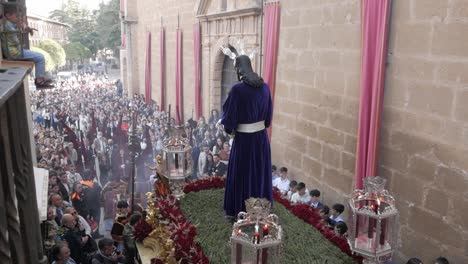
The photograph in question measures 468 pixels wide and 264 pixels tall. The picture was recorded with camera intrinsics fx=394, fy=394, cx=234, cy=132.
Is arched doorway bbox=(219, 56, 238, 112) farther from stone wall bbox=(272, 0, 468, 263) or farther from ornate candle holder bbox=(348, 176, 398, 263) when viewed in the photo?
ornate candle holder bbox=(348, 176, 398, 263)

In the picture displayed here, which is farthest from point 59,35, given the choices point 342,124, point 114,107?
point 342,124

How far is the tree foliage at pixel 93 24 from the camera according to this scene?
39.6 metres

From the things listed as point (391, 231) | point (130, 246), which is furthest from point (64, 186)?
point (391, 231)

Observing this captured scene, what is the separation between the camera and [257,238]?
293cm

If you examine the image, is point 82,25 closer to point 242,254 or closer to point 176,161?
point 176,161

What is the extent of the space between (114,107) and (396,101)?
1314 cm

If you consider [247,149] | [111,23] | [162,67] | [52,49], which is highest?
[111,23]

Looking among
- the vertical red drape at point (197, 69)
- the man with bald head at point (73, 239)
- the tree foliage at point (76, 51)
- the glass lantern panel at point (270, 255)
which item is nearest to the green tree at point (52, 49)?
the tree foliage at point (76, 51)

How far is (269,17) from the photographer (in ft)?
27.7

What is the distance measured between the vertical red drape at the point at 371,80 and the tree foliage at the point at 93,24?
3713cm

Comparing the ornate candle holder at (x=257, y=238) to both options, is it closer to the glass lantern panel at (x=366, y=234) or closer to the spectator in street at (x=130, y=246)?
the glass lantern panel at (x=366, y=234)

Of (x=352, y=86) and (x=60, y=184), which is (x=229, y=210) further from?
(x=60, y=184)

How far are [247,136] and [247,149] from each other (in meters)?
0.14

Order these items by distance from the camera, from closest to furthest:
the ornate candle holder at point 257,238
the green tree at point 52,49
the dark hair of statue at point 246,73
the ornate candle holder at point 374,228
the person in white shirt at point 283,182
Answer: the ornate candle holder at point 257,238
the ornate candle holder at point 374,228
the dark hair of statue at point 246,73
the person in white shirt at point 283,182
the green tree at point 52,49
